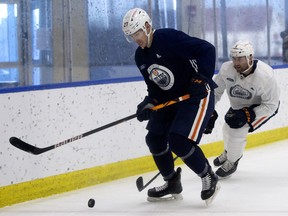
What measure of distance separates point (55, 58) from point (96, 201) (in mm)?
1083

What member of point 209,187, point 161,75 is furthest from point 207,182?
point 161,75

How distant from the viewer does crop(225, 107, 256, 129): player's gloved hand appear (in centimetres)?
445

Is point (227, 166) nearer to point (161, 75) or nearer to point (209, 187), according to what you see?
point (209, 187)

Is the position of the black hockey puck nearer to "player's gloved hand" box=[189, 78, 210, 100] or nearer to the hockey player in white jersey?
"player's gloved hand" box=[189, 78, 210, 100]

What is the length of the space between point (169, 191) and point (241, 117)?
2.51 ft

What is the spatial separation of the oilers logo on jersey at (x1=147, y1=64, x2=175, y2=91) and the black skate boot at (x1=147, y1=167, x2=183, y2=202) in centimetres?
52

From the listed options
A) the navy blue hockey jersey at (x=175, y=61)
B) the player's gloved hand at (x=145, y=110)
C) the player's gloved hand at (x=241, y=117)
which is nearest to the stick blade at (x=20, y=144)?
the player's gloved hand at (x=145, y=110)

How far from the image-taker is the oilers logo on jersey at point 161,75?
366 cm

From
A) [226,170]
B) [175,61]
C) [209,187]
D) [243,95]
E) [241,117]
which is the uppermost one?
[175,61]

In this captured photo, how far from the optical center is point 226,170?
4.59 metres

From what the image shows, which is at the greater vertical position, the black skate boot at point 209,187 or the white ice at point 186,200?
the black skate boot at point 209,187

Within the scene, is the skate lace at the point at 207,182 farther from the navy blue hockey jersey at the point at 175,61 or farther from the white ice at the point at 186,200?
the navy blue hockey jersey at the point at 175,61

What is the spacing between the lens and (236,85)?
15.0 ft

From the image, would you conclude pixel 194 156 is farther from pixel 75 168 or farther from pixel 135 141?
pixel 135 141
